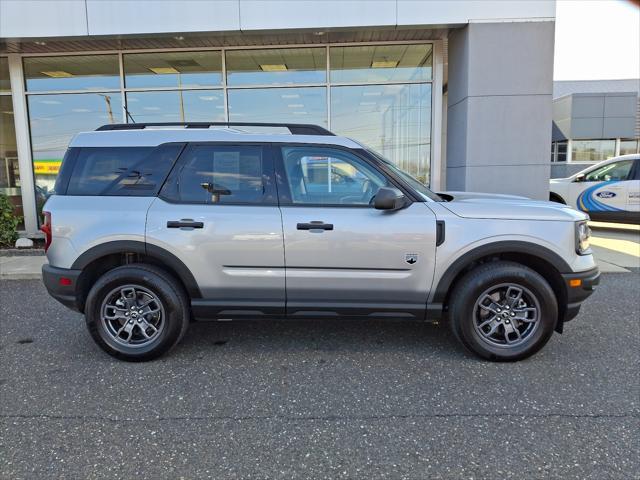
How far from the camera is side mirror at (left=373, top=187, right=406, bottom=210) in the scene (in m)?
3.55

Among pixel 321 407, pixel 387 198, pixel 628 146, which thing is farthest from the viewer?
pixel 628 146

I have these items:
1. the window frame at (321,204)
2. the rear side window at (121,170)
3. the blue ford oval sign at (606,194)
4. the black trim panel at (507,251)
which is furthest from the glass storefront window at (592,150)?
the rear side window at (121,170)

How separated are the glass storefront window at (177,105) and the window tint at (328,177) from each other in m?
6.48

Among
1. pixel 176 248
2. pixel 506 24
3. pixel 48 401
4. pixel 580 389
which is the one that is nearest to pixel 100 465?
pixel 48 401

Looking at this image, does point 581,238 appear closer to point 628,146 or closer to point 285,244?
point 285,244

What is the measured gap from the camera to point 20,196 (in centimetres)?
1027

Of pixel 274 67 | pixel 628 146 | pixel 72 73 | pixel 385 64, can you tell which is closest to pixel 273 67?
pixel 274 67

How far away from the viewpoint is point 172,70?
9.70m

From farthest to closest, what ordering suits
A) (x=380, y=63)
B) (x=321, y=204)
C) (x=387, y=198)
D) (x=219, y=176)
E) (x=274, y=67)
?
1. (x=274, y=67)
2. (x=380, y=63)
3. (x=219, y=176)
4. (x=321, y=204)
5. (x=387, y=198)

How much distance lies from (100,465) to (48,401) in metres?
1.02

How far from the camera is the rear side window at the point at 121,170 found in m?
3.92

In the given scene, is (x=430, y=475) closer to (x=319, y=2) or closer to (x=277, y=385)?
(x=277, y=385)

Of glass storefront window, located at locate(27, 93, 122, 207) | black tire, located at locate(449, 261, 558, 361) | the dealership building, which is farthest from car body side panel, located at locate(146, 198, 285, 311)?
glass storefront window, located at locate(27, 93, 122, 207)

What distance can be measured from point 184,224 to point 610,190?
1088 cm
